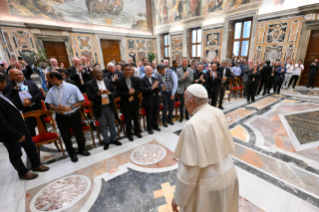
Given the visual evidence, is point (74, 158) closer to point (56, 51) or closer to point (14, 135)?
point (14, 135)

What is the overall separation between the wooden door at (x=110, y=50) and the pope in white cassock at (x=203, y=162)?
1285 centimetres

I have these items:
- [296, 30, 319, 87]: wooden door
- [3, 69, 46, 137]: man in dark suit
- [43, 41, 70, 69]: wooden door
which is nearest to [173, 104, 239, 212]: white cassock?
[3, 69, 46, 137]: man in dark suit

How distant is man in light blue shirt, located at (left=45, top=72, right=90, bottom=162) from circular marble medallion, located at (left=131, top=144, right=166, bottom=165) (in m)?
1.21

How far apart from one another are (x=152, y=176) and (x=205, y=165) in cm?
166

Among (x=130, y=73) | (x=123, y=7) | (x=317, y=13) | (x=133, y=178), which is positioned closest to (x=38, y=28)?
(x=123, y=7)

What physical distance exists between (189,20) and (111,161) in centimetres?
1243

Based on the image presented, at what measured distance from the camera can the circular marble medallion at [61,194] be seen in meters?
1.93

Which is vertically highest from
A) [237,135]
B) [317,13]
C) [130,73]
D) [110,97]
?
[317,13]

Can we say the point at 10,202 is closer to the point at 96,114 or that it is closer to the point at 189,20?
the point at 96,114

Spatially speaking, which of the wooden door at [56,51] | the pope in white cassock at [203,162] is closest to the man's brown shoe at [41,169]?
the pope in white cassock at [203,162]

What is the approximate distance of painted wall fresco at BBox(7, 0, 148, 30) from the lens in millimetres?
8430

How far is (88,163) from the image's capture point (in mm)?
2740

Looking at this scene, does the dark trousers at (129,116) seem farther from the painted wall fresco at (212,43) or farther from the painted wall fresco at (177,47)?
the painted wall fresco at (177,47)

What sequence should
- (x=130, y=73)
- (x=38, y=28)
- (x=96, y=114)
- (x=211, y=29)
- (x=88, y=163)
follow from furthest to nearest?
(x=211, y=29), (x=38, y=28), (x=130, y=73), (x=96, y=114), (x=88, y=163)
